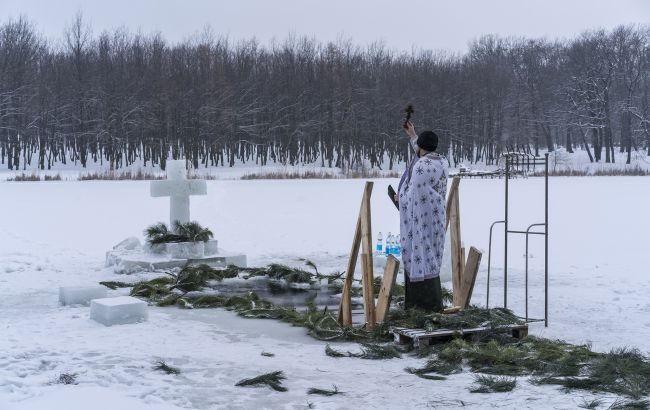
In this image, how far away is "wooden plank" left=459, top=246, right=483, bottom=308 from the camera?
7836 mm

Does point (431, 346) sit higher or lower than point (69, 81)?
lower

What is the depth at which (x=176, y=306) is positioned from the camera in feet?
30.3

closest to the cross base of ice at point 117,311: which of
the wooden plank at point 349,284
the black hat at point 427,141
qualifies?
the wooden plank at point 349,284

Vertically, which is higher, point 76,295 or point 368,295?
point 368,295

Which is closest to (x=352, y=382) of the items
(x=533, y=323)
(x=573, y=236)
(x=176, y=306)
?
(x=533, y=323)

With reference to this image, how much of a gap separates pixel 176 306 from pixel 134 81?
47.3 m

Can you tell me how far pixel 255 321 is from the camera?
8.34 meters

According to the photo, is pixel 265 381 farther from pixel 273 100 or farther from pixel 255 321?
pixel 273 100

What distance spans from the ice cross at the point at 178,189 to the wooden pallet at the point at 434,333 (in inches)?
278

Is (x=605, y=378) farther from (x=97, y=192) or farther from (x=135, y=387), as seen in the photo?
(x=97, y=192)

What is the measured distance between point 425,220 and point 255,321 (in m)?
2.19

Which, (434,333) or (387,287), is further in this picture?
(387,287)

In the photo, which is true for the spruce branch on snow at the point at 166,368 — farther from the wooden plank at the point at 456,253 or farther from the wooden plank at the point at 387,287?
the wooden plank at the point at 456,253

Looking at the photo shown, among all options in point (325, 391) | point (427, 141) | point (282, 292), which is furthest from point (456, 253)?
point (325, 391)
